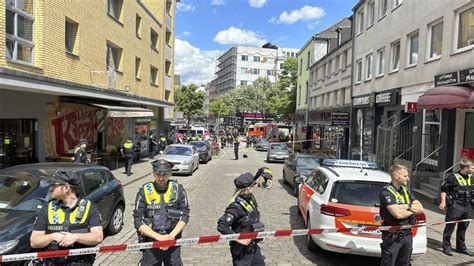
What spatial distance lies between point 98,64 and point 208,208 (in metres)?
10.3

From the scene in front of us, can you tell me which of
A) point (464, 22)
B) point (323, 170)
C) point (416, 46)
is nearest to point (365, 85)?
point (416, 46)

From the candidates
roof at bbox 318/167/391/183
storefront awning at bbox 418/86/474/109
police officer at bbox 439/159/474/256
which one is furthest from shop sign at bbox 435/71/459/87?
roof at bbox 318/167/391/183

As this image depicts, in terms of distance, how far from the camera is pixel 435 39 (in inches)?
573

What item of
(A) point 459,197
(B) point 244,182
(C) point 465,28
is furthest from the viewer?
(C) point 465,28

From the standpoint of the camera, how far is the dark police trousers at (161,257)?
4.23 metres

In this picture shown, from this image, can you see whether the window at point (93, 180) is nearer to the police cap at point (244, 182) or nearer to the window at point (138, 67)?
the police cap at point (244, 182)

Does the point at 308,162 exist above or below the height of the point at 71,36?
below

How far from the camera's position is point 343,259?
6.62 metres

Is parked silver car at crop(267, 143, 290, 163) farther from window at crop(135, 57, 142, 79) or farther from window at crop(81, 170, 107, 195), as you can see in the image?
window at crop(81, 170, 107, 195)

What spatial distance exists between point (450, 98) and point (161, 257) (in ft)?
33.6

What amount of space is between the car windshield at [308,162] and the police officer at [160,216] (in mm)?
9680

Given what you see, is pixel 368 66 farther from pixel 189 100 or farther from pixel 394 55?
pixel 189 100

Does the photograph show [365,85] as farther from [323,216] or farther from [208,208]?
[323,216]

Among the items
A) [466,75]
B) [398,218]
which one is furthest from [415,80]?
[398,218]
